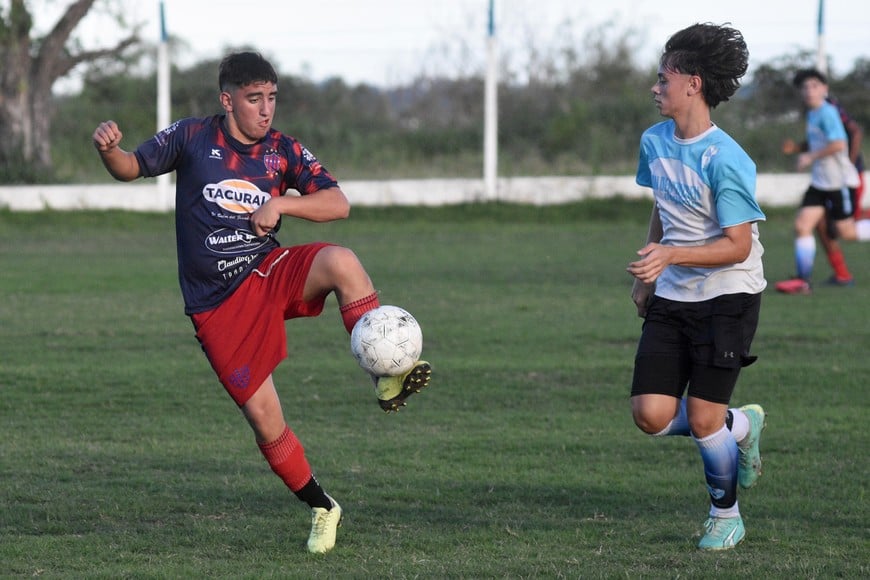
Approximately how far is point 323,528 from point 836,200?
8.56m

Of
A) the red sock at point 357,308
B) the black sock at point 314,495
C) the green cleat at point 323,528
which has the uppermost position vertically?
the red sock at point 357,308

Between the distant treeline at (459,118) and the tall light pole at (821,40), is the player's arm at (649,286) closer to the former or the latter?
the distant treeline at (459,118)

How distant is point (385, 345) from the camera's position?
4.39 m

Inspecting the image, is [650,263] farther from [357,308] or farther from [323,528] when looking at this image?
[323,528]

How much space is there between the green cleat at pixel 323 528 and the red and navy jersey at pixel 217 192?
0.86 meters

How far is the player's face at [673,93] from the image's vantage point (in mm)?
4629

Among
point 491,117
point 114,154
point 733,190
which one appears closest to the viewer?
point 733,190

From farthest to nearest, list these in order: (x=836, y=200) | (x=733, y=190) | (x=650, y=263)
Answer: (x=836, y=200), (x=733, y=190), (x=650, y=263)

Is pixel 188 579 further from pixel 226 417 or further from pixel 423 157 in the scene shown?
pixel 423 157

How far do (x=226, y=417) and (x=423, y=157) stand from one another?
1447cm

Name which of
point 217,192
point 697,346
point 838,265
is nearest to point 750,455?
point 697,346

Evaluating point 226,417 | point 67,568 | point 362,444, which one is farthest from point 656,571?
point 226,417

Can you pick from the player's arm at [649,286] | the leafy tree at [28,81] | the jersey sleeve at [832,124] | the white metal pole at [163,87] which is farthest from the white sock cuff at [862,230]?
the leafy tree at [28,81]

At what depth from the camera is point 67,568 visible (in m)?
4.37
